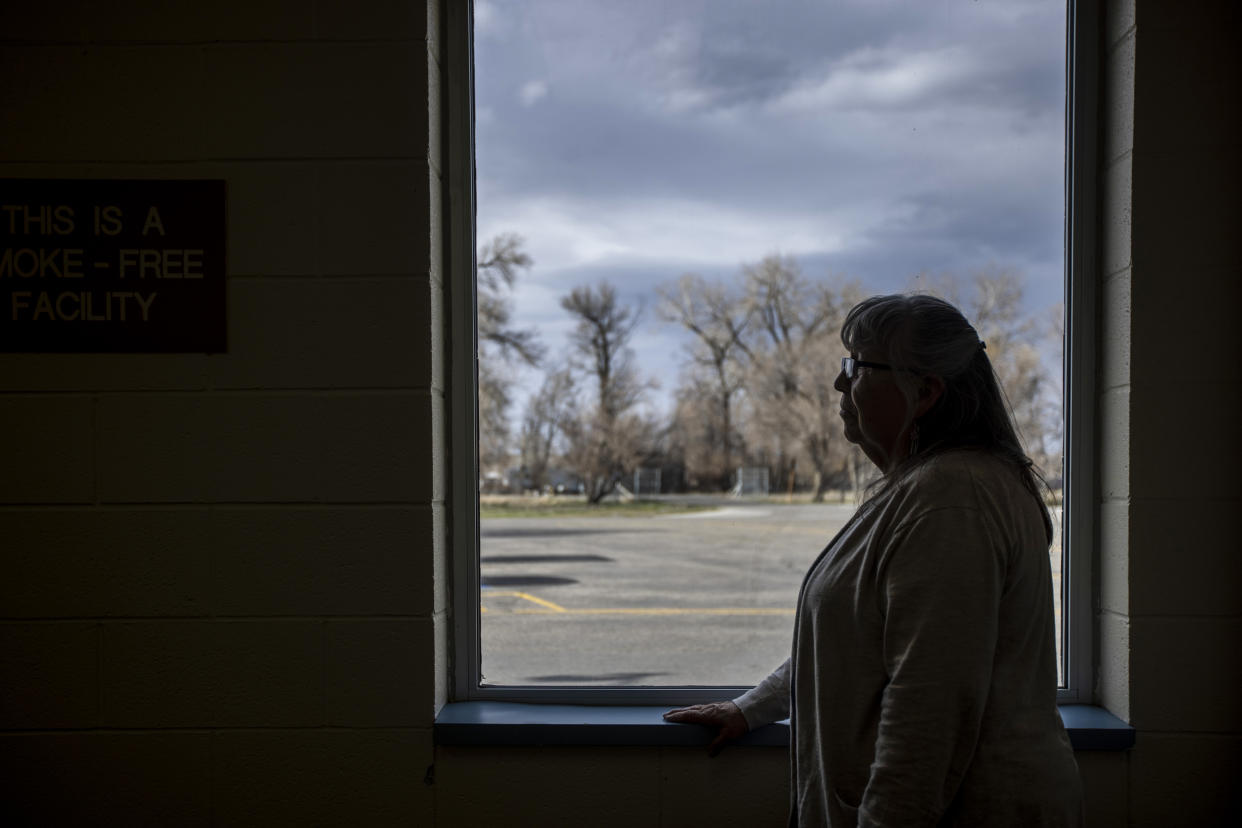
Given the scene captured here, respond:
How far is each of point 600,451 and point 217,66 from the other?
1234mm

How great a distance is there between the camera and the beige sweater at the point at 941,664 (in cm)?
118

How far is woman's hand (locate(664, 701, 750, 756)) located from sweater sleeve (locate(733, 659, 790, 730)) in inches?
0.9

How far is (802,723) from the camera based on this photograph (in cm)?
138

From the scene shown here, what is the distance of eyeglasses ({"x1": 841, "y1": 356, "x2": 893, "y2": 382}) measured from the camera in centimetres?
135

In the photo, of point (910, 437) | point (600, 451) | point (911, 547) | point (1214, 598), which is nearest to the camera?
point (911, 547)

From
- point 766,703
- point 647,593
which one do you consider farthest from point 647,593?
point 766,703

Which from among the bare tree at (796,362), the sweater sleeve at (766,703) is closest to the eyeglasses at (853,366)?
the sweater sleeve at (766,703)

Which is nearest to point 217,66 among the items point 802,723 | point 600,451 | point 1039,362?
point 600,451

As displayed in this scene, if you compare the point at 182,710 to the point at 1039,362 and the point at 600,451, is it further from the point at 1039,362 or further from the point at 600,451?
the point at 1039,362

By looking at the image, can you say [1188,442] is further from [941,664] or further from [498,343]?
[498,343]

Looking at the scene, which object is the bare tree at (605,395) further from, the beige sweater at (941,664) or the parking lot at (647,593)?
the beige sweater at (941,664)

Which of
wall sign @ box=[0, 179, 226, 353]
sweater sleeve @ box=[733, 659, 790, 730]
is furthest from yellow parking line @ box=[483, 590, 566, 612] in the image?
wall sign @ box=[0, 179, 226, 353]

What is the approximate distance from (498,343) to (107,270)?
86 centimetres

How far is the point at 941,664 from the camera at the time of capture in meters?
1.17
